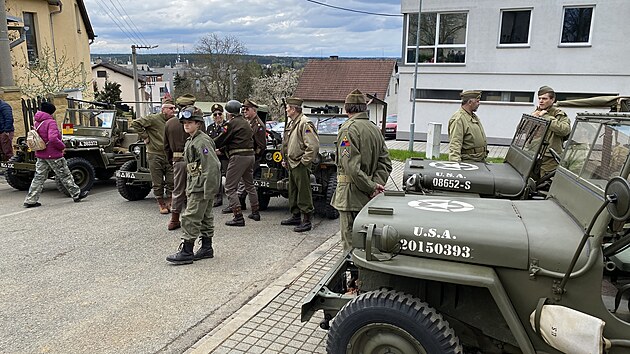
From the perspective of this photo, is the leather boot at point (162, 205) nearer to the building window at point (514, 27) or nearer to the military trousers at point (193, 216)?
the military trousers at point (193, 216)

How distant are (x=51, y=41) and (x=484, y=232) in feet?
89.1

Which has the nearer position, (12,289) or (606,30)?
(12,289)

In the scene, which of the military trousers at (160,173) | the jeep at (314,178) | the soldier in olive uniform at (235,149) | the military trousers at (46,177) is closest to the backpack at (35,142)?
the military trousers at (46,177)

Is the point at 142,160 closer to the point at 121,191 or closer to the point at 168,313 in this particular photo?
the point at 121,191

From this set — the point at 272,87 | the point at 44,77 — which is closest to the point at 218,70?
the point at 272,87

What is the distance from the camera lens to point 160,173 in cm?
800

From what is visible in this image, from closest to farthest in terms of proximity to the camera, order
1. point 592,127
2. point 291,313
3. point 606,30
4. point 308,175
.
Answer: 1. point 592,127
2. point 291,313
3. point 308,175
4. point 606,30

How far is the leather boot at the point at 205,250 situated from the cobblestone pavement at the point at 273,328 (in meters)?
1.13

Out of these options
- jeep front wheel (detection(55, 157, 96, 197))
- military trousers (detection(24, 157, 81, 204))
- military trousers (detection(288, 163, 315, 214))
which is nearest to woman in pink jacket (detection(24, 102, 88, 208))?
military trousers (detection(24, 157, 81, 204))

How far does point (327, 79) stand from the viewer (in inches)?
1591

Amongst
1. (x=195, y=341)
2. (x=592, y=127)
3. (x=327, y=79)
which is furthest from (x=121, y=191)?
(x=327, y=79)

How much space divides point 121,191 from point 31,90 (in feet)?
43.0

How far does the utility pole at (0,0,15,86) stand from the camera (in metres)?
12.8

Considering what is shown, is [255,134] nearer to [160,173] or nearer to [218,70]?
[160,173]
